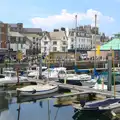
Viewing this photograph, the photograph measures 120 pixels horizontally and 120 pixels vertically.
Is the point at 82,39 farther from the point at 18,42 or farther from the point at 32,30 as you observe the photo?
the point at 18,42

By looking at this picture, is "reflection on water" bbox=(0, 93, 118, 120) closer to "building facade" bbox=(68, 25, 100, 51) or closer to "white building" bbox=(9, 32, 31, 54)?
"white building" bbox=(9, 32, 31, 54)

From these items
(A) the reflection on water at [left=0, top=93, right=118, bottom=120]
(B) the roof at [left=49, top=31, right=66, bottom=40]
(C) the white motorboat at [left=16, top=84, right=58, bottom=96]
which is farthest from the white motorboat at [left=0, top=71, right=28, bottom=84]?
(B) the roof at [left=49, top=31, right=66, bottom=40]

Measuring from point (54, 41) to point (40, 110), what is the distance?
94.5 m

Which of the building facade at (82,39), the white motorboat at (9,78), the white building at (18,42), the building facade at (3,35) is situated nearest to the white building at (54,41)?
the building facade at (82,39)

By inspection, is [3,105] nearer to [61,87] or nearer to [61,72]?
[61,87]

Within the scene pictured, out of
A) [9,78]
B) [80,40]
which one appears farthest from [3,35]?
[80,40]

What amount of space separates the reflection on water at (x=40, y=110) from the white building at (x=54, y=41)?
85.9 meters

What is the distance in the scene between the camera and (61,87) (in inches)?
1529

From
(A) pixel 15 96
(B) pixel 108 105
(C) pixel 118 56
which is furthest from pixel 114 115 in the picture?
(C) pixel 118 56

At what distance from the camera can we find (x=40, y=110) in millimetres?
30828

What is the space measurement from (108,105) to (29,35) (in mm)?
100465

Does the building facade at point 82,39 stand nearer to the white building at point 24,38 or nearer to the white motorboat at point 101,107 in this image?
the white building at point 24,38

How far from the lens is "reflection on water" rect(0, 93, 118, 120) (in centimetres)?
2738

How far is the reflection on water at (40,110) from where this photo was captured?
89.8 ft
